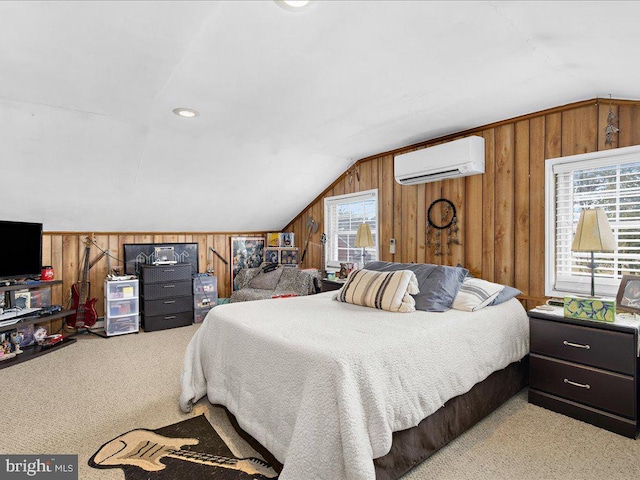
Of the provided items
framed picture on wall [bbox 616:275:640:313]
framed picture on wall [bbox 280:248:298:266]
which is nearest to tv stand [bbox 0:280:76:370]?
framed picture on wall [bbox 280:248:298:266]

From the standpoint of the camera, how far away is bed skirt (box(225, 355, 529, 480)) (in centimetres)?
174

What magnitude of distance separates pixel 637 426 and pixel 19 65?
4.21m

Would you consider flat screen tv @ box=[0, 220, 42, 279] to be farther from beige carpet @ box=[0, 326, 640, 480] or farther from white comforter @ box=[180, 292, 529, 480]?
white comforter @ box=[180, 292, 529, 480]

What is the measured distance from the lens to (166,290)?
4.75 m

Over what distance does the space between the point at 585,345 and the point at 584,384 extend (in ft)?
0.83

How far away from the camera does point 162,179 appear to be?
408 centimetres

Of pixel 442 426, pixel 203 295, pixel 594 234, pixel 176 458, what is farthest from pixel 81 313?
pixel 594 234

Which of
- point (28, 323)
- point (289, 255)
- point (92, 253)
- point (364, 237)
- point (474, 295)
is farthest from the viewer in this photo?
point (289, 255)

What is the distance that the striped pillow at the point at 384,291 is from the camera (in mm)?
2586

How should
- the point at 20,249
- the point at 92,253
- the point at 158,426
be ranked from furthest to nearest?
the point at 92,253 < the point at 20,249 < the point at 158,426

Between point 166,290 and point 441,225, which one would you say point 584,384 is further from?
point 166,290

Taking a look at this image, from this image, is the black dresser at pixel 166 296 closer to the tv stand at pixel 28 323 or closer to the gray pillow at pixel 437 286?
the tv stand at pixel 28 323

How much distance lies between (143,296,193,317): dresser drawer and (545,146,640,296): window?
420cm

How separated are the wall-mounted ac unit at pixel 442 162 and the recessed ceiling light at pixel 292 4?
86.3 inches
